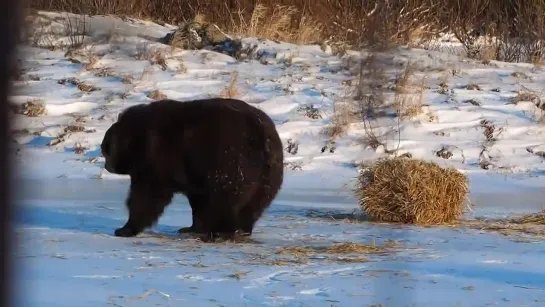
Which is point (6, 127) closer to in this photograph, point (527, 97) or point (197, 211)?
point (197, 211)

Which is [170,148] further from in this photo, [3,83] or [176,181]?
[3,83]

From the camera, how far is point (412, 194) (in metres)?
7.93

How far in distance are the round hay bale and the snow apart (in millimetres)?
231

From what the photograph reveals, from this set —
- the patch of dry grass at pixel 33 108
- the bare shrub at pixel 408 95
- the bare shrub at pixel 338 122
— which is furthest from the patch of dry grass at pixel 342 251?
the patch of dry grass at pixel 33 108

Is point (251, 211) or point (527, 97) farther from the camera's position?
point (527, 97)

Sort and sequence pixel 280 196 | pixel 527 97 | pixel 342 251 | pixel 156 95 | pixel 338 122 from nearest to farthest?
pixel 342 251 → pixel 280 196 → pixel 338 122 → pixel 156 95 → pixel 527 97

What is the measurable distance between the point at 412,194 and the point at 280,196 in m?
2.16

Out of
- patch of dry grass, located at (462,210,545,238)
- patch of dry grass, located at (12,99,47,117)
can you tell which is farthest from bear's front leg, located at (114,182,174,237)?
patch of dry grass, located at (12,99,47,117)

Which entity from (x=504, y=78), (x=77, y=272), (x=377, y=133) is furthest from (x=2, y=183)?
(x=504, y=78)

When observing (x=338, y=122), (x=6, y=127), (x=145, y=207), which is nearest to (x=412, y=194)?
(x=145, y=207)

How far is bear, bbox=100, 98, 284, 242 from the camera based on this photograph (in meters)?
6.99

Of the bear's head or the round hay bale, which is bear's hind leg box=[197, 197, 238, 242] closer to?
the bear's head

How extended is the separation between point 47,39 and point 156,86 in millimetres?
2647

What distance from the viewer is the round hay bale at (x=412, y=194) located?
313 inches
